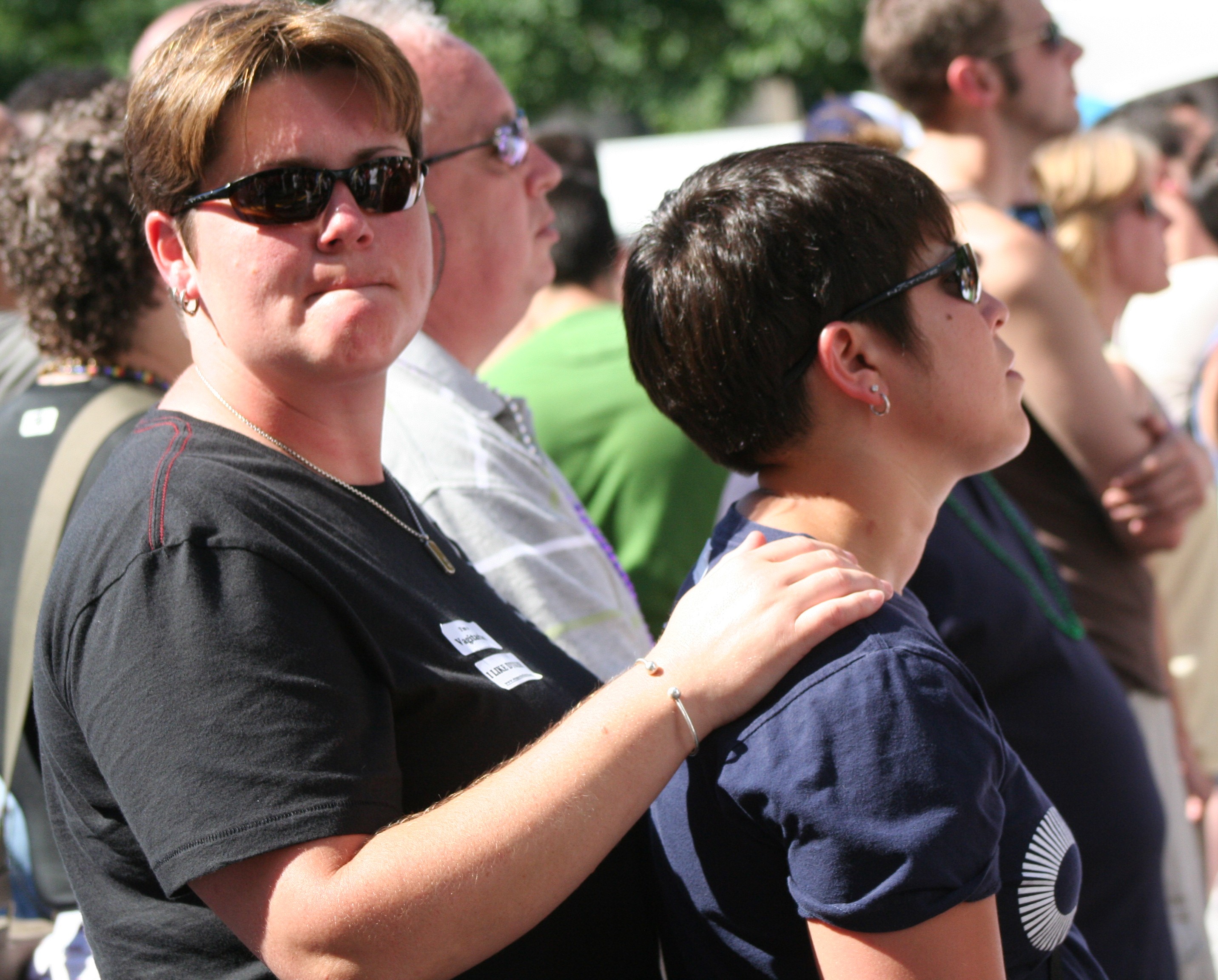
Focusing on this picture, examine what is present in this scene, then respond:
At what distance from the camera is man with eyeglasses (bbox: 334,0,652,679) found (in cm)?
197

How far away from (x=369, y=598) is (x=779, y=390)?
0.60 m

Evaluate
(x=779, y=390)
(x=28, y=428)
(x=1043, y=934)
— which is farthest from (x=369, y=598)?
(x=28, y=428)

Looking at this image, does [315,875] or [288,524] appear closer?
[315,875]

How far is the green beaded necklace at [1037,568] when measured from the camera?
7.03ft

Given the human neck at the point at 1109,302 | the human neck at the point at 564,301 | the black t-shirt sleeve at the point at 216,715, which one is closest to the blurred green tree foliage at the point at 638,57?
the human neck at the point at 1109,302

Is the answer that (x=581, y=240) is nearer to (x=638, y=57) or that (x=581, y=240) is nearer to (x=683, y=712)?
(x=683, y=712)

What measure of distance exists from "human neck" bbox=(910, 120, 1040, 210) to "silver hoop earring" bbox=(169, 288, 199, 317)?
87.0 inches

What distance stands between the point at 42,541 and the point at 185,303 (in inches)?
31.5

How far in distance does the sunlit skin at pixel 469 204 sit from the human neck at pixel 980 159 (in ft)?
4.23

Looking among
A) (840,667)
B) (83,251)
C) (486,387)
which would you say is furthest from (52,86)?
(840,667)

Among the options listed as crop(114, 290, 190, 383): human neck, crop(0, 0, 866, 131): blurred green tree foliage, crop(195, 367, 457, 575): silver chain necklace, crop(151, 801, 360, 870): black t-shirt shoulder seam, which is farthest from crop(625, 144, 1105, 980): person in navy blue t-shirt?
crop(0, 0, 866, 131): blurred green tree foliage

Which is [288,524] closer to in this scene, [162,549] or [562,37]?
[162,549]

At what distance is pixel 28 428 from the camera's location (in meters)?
2.25

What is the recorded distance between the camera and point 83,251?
2.38 metres
